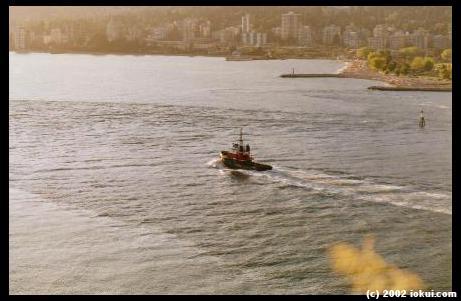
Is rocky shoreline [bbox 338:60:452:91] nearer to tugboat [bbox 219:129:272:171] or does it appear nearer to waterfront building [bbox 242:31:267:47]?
tugboat [bbox 219:129:272:171]

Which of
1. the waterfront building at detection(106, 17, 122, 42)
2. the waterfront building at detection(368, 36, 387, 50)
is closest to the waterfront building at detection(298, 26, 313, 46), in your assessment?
the waterfront building at detection(368, 36, 387, 50)

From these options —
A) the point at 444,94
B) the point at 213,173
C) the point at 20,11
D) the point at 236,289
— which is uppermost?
the point at 20,11

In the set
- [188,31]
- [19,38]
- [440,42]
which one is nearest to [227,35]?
[188,31]

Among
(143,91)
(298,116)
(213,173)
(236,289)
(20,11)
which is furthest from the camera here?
(20,11)

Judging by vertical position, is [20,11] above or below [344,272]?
above

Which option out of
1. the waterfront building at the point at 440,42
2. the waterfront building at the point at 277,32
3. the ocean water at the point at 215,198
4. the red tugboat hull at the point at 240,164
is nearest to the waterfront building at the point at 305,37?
the waterfront building at the point at 277,32

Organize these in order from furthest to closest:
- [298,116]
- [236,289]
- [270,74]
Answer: [270,74] → [298,116] → [236,289]

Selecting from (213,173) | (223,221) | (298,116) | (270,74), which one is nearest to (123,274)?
(223,221)

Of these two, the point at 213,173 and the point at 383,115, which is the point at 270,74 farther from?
the point at 213,173
